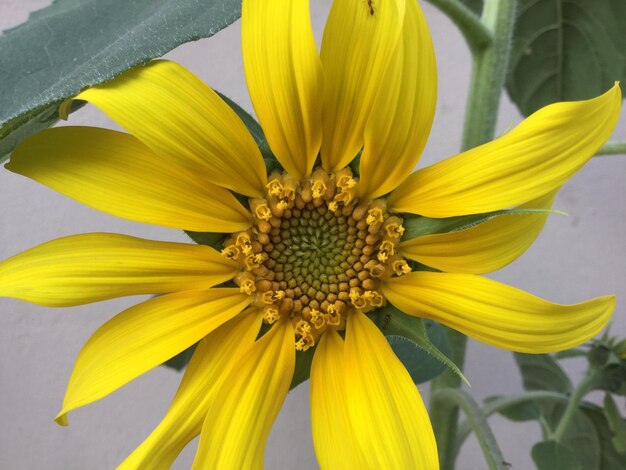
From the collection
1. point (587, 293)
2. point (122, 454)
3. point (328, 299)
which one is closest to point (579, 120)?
point (328, 299)

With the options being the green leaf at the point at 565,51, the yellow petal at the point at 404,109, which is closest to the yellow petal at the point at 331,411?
the yellow petal at the point at 404,109

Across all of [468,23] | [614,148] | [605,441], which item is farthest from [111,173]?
[605,441]

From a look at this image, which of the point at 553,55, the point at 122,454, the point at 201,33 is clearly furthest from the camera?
the point at 122,454

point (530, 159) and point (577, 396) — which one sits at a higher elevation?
point (530, 159)

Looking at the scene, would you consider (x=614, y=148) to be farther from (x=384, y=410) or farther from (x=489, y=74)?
(x=384, y=410)

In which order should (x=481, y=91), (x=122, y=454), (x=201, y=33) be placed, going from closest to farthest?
(x=201, y=33) < (x=481, y=91) < (x=122, y=454)

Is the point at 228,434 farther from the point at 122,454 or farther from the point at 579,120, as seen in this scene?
the point at 122,454
